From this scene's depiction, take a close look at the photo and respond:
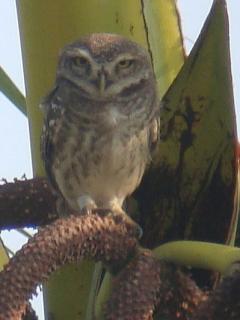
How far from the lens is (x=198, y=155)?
4.60ft

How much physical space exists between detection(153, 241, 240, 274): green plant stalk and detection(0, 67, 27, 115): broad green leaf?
600 millimetres

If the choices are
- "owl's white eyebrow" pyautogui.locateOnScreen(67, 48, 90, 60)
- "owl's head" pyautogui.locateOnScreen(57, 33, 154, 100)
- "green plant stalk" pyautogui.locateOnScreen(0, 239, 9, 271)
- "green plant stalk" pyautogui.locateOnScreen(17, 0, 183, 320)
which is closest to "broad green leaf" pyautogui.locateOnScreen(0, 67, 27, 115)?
"green plant stalk" pyautogui.locateOnScreen(17, 0, 183, 320)

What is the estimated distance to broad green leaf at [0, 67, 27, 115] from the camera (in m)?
1.70

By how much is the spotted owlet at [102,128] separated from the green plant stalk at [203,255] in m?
1.17

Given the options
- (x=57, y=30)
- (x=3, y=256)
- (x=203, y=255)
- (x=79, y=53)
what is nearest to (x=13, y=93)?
(x=57, y=30)

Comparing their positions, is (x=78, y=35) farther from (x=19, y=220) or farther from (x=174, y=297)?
(x=174, y=297)

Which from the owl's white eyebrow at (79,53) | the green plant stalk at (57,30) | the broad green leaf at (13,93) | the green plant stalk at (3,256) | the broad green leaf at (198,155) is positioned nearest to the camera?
the broad green leaf at (198,155)

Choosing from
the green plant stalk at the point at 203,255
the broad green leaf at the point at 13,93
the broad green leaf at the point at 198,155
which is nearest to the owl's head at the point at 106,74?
the broad green leaf at the point at 13,93

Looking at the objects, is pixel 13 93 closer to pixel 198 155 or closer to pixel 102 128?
pixel 198 155

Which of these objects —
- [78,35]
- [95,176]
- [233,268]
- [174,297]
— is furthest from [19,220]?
[95,176]

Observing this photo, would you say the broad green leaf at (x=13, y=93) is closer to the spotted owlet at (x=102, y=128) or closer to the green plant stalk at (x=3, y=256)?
the green plant stalk at (x=3, y=256)

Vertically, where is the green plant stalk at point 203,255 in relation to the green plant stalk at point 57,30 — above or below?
below

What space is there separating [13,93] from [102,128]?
2.42 ft

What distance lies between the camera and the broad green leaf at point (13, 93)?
1.70 m
